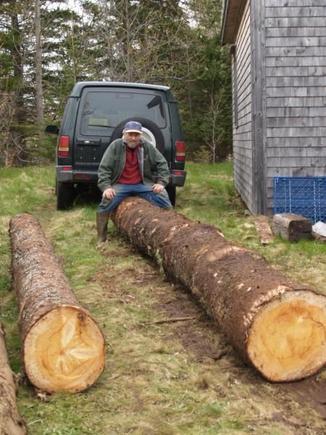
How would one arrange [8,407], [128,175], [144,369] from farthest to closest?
1. [128,175]
2. [144,369]
3. [8,407]

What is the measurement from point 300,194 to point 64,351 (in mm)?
6167

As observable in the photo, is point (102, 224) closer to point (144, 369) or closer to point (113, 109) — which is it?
point (113, 109)

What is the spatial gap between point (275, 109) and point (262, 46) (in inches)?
37.6

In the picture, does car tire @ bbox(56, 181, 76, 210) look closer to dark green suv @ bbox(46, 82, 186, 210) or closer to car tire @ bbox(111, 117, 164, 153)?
dark green suv @ bbox(46, 82, 186, 210)

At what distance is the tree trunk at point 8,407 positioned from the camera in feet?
8.52

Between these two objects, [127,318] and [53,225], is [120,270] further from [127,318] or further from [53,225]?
[53,225]

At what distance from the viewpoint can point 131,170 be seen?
7441mm

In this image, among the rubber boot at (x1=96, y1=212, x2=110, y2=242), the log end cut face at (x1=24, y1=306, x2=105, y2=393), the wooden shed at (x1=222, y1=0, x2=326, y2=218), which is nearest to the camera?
the log end cut face at (x1=24, y1=306, x2=105, y2=393)

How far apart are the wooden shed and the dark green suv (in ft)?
4.46

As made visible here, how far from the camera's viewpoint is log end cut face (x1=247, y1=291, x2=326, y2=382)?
11.6 feet

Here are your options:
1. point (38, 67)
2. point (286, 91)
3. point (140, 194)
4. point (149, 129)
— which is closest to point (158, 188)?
point (140, 194)

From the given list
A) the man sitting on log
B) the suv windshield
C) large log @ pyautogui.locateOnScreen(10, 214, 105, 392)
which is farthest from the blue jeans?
large log @ pyautogui.locateOnScreen(10, 214, 105, 392)

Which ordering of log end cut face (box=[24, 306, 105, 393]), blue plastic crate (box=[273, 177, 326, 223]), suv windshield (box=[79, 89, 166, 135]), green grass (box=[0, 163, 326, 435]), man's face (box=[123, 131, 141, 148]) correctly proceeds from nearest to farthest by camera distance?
green grass (box=[0, 163, 326, 435]) < log end cut face (box=[24, 306, 105, 393]) < man's face (box=[123, 131, 141, 148]) < blue plastic crate (box=[273, 177, 326, 223]) < suv windshield (box=[79, 89, 166, 135])

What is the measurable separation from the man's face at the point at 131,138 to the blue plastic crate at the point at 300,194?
8.58 feet
